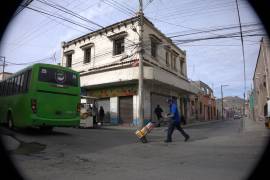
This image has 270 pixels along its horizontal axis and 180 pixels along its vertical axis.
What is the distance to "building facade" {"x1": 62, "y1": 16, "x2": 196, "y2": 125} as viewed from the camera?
2109 cm

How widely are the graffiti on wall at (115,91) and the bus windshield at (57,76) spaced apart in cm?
975

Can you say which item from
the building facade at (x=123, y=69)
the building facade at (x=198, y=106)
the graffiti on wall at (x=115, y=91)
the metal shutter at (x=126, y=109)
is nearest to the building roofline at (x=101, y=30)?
the building facade at (x=123, y=69)

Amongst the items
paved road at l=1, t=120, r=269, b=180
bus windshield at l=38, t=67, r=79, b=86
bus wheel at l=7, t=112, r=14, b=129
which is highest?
bus windshield at l=38, t=67, r=79, b=86

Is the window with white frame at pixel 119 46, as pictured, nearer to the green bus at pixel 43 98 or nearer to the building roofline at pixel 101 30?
the building roofline at pixel 101 30

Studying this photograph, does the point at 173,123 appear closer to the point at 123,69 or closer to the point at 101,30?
the point at 123,69

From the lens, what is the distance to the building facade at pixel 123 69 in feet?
69.2

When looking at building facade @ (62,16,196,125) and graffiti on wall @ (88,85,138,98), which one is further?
graffiti on wall @ (88,85,138,98)

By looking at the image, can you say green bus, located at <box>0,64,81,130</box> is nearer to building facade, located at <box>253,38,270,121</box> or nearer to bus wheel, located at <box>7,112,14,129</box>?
bus wheel, located at <box>7,112,14,129</box>

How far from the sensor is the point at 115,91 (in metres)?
23.0

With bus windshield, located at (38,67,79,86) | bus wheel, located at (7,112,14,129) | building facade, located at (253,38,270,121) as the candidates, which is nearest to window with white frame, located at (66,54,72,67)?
bus wheel, located at (7,112,14,129)

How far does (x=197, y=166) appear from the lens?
5793 millimetres

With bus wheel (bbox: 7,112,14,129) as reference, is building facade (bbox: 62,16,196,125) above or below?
above

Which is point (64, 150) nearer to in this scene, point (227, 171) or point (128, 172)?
point (128, 172)

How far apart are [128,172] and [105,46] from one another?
63.2 ft
